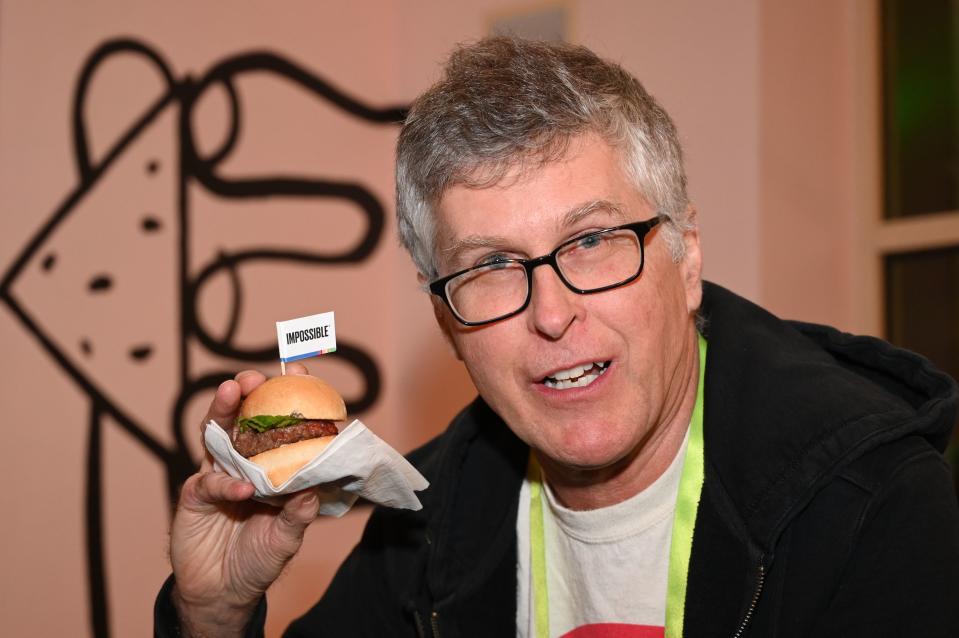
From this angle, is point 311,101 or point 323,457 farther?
point 311,101

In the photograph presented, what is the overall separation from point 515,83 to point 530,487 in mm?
870

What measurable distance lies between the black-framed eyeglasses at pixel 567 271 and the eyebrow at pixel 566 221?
0.03 m

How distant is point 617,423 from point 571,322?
0.65 ft

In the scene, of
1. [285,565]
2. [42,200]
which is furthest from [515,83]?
[42,200]

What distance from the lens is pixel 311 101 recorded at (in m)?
3.51

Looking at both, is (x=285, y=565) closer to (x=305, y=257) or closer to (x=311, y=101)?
(x=305, y=257)

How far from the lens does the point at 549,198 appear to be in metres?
1.49

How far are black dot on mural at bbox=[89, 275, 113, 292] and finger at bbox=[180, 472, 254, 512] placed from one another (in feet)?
4.34

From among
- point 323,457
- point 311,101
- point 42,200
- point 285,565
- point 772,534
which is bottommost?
point 285,565

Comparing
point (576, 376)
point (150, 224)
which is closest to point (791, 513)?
point (576, 376)

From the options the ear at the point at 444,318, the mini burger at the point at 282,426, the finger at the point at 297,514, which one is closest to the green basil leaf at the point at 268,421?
the mini burger at the point at 282,426

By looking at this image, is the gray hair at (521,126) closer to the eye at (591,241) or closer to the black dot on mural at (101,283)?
the eye at (591,241)

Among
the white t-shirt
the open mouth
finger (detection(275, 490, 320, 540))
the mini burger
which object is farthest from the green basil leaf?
the white t-shirt

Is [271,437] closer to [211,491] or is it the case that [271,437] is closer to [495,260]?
[211,491]
